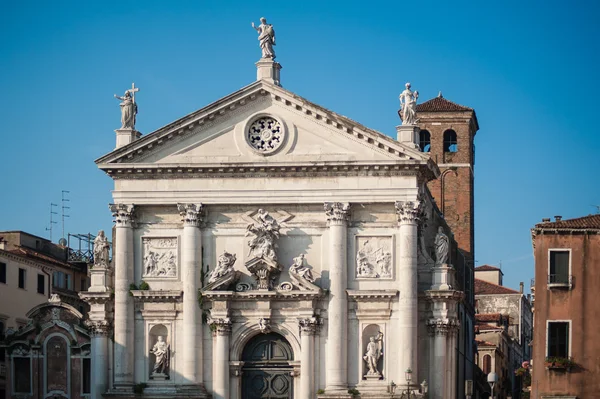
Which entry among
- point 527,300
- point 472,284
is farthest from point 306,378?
point 527,300

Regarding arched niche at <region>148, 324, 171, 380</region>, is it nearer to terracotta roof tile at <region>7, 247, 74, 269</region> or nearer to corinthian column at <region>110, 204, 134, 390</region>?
corinthian column at <region>110, 204, 134, 390</region>

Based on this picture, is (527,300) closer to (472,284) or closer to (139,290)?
(472,284)

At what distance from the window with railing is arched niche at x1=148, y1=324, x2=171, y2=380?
1429 cm

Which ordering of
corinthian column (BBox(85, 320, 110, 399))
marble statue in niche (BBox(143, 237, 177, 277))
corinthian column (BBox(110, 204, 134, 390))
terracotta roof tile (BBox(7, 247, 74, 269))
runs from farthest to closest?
terracotta roof tile (BBox(7, 247, 74, 269)) → marble statue in niche (BBox(143, 237, 177, 277)) → corinthian column (BBox(85, 320, 110, 399)) → corinthian column (BBox(110, 204, 134, 390))

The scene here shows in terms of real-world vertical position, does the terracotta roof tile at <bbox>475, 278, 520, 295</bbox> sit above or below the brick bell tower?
below

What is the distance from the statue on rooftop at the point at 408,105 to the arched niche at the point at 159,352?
11924 millimetres

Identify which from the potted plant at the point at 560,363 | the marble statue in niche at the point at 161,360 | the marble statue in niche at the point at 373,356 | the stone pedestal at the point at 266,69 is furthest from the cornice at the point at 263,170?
the potted plant at the point at 560,363

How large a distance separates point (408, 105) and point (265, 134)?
18.0 feet

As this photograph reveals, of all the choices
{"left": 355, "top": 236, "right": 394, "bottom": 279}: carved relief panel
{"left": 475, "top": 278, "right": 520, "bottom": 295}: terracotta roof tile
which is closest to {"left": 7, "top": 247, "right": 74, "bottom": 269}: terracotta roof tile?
{"left": 355, "top": 236, "right": 394, "bottom": 279}: carved relief panel

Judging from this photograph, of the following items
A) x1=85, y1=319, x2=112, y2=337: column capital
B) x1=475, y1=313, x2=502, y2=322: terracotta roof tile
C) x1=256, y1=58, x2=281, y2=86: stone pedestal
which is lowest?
x1=475, y1=313, x2=502, y2=322: terracotta roof tile

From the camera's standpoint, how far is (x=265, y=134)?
63.4 meters

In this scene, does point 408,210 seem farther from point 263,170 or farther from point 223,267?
point 223,267

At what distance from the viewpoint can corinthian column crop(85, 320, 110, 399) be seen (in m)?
63.6

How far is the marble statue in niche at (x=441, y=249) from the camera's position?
6331 centimetres
